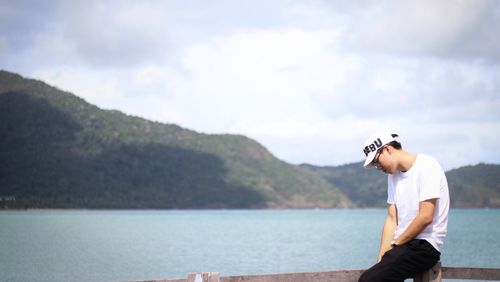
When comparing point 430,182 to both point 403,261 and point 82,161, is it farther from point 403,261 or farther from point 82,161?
point 82,161

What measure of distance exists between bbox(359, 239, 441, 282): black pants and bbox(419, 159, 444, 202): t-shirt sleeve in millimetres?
325

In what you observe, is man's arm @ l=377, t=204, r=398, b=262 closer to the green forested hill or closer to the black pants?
the black pants

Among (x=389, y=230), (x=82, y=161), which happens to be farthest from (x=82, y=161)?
(x=389, y=230)

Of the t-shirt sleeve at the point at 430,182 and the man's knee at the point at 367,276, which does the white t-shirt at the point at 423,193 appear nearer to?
the t-shirt sleeve at the point at 430,182

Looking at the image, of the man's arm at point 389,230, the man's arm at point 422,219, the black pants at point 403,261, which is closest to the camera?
the man's arm at point 422,219

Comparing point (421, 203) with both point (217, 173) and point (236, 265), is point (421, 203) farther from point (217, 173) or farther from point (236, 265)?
point (217, 173)

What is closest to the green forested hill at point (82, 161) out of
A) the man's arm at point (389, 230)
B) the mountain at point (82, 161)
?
the mountain at point (82, 161)

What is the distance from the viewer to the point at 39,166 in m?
157

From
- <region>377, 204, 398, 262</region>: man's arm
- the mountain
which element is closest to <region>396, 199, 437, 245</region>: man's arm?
<region>377, 204, 398, 262</region>: man's arm

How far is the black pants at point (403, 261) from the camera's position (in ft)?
15.8

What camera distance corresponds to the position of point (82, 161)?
564 feet

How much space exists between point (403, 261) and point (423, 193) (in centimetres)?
49

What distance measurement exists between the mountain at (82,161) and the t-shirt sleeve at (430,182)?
15139 centimetres

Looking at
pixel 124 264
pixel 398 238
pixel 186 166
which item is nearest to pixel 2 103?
pixel 186 166
